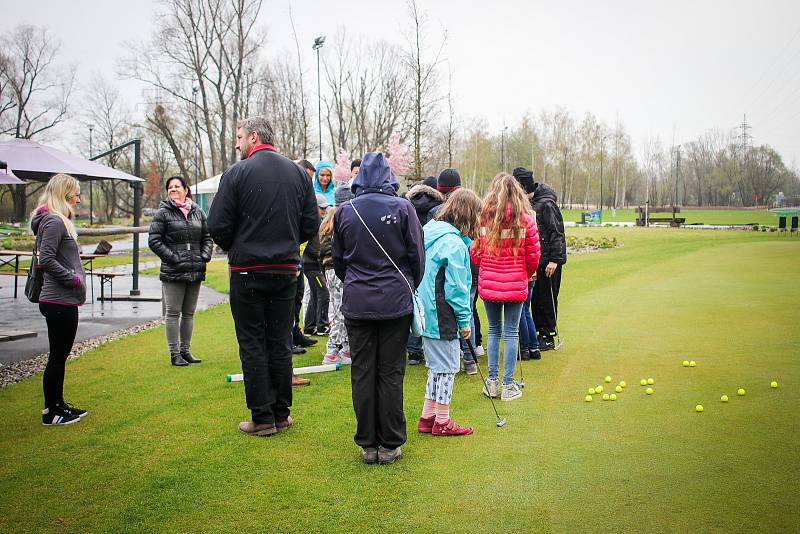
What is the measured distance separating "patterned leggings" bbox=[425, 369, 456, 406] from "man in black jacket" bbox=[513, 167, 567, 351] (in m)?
3.28

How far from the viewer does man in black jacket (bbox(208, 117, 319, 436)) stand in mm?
4879

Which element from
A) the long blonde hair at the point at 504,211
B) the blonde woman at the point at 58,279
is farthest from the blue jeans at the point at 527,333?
the blonde woman at the point at 58,279

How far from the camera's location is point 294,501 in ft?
12.9

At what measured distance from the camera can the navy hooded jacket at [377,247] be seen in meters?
4.52

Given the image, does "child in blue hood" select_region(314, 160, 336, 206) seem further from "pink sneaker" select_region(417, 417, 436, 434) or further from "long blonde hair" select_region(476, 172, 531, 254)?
"pink sneaker" select_region(417, 417, 436, 434)

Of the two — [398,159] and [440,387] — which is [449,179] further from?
[398,159]

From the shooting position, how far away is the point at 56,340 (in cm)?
539

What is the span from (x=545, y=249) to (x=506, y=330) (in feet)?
7.74

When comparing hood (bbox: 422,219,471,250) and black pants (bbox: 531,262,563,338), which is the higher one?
hood (bbox: 422,219,471,250)

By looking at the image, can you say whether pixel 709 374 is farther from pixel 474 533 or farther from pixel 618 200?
pixel 618 200

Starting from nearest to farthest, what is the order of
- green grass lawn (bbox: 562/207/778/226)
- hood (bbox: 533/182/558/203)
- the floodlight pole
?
1. hood (bbox: 533/182/558/203)
2. the floodlight pole
3. green grass lawn (bbox: 562/207/778/226)

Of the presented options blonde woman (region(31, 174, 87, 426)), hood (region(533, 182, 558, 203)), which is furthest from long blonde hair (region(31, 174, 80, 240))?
hood (region(533, 182, 558, 203))

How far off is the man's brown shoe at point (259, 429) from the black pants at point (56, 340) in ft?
5.66

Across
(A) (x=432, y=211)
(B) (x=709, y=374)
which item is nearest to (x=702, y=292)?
(B) (x=709, y=374)
